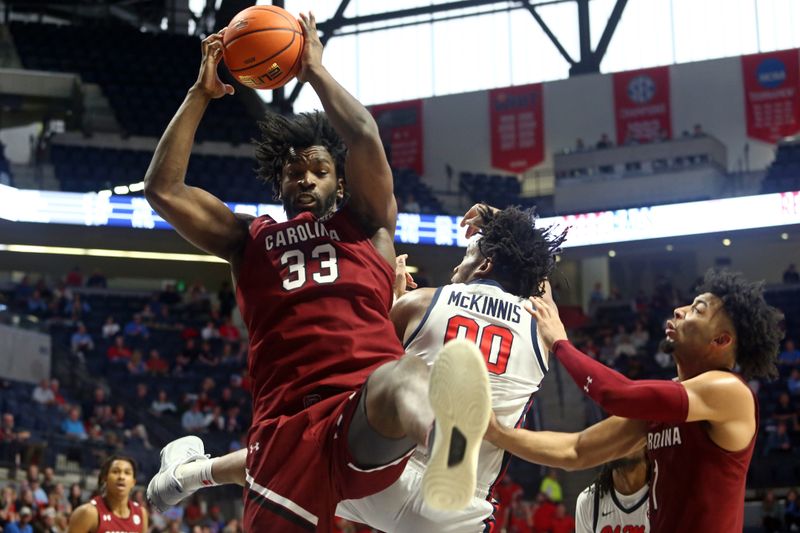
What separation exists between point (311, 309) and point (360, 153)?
56cm

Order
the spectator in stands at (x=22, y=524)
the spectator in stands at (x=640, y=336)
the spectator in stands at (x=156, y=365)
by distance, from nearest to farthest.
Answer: the spectator in stands at (x=22, y=524) < the spectator in stands at (x=156, y=365) < the spectator in stands at (x=640, y=336)

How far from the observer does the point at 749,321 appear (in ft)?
13.8

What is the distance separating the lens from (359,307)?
3707 millimetres

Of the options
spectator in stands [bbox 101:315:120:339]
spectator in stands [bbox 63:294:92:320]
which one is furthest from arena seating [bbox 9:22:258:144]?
spectator in stands [bbox 101:315:120:339]

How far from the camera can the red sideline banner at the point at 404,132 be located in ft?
90.5

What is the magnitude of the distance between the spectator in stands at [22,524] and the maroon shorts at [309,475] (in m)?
8.44

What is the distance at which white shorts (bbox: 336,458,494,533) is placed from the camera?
4395 mm

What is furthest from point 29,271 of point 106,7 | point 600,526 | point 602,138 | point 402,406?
point 402,406

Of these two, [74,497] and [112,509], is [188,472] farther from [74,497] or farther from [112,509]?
[74,497]

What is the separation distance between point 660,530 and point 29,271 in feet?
73.7

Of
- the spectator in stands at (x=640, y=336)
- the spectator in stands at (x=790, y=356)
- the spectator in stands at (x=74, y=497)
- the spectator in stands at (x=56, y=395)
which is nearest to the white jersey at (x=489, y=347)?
the spectator in stands at (x=74, y=497)

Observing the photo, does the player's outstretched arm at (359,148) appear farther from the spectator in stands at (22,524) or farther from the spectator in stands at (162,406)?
the spectator in stands at (162,406)

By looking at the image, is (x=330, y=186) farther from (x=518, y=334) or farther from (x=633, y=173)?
(x=633, y=173)

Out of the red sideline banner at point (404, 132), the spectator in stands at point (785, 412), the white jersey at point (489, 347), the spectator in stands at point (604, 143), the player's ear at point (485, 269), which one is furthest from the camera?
the red sideline banner at point (404, 132)
